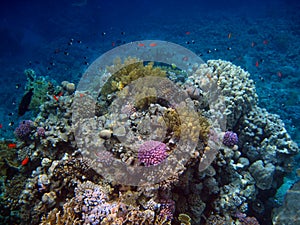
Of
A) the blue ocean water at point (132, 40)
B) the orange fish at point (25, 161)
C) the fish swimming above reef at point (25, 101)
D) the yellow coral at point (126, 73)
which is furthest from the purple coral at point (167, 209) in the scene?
the blue ocean water at point (132, 40)

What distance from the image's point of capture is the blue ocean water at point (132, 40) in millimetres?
12445

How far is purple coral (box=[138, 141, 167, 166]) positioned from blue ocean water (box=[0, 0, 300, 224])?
5.33 m

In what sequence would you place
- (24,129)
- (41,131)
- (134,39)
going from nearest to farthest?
1. (41,131)
2. (24,129)
3. (134,39)

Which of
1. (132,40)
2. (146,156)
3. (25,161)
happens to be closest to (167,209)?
(146,156)

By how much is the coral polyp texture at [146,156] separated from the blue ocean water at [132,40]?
3155 millimetres

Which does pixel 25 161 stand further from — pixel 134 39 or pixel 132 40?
pixel 134 39

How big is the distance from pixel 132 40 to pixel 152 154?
75.6ft

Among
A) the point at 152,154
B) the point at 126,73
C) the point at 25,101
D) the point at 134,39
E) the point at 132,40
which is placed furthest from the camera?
the point at 134,39

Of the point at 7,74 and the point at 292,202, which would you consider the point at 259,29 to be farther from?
the point at 7,74

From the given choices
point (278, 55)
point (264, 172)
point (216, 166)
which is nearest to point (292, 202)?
point (264, 172)

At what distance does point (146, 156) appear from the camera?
3.39 m

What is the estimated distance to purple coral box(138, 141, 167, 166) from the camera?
11.1 feet

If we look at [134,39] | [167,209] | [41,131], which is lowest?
[167,209]

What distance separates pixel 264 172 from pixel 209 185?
7.10ft
